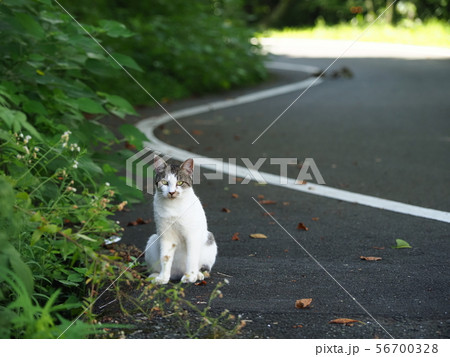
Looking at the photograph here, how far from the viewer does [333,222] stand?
19.2ft

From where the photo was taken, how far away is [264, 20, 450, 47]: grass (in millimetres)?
23834

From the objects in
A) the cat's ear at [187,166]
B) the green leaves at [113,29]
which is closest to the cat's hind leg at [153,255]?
the cat's ear at [187,166]

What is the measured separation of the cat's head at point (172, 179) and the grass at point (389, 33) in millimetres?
17646

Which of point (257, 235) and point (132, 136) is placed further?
point (132, 136)

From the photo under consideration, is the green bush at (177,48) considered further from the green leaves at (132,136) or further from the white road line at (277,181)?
the green leaves at (132,136)

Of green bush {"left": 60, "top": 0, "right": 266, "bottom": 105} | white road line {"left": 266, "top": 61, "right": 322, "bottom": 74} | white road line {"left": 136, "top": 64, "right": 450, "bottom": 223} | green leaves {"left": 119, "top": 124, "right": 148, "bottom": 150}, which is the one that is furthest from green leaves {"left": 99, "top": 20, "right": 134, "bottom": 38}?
white road line {"left": 266, "top": 61, "right": 322, "bottom": 74}

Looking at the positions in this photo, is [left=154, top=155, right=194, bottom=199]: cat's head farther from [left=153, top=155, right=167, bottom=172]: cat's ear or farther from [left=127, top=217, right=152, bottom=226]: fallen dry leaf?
[left=127, top=217, right=152, bottom=226]: fallen dry leaf

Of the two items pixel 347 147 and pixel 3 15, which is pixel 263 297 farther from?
pixel 347 147

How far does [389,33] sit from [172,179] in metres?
23.6

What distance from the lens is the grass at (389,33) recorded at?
23834 millimetres

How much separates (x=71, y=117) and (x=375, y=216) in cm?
268

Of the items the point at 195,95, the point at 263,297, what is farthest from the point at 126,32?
the point at 195,95

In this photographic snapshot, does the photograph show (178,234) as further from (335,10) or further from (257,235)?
(335,10)

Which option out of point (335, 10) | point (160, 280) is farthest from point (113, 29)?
point (335, 10)
